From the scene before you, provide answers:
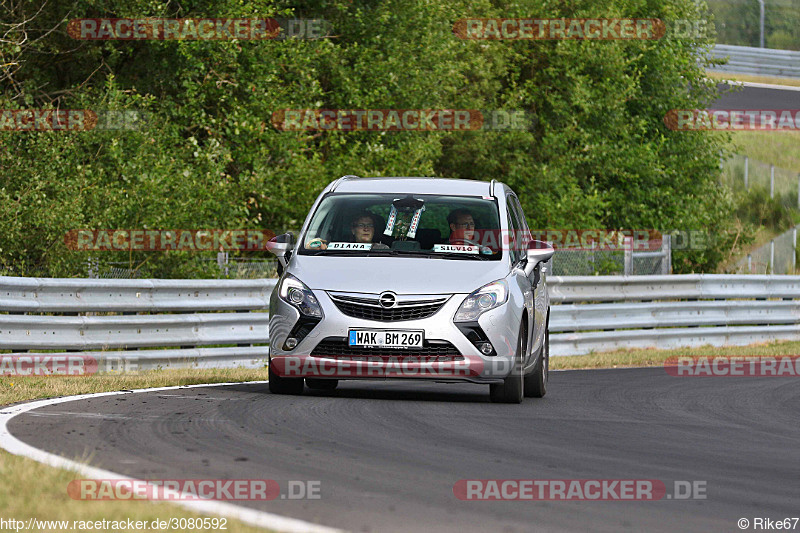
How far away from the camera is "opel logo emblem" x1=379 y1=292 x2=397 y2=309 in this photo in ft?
32.8

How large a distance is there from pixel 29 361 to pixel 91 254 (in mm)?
6088

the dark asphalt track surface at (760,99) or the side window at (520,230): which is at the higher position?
the dark asphalt track surface at (760,99)

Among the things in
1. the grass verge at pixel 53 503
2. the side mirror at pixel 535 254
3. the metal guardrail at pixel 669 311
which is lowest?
the metal guardrail at pixel 669 311

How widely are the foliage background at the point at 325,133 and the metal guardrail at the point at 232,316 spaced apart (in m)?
3.70

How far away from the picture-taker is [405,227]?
434 inches

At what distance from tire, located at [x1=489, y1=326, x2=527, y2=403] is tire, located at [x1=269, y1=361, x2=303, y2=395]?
5.19 ft

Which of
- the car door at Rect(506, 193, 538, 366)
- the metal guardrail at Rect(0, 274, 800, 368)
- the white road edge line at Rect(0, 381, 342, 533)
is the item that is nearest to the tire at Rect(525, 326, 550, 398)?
the car door at Rect(506, 193, 538, 366)

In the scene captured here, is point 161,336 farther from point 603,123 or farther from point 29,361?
point 603,123

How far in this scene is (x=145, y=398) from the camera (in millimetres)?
10125

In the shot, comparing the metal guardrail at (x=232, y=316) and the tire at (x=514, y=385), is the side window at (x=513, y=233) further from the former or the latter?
the metal guardrail at (x=232, y=316)

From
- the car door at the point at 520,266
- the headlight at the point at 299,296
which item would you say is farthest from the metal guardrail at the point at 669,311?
the headlight at the point at 299,296

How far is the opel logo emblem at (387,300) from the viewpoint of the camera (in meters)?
10.0

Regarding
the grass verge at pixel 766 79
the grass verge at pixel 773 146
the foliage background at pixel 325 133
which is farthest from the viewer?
the grass verge at pixel 766 79

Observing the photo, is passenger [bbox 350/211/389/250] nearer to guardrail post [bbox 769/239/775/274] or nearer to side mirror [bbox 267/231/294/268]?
side mirror [bbox 267/231/294/268]
